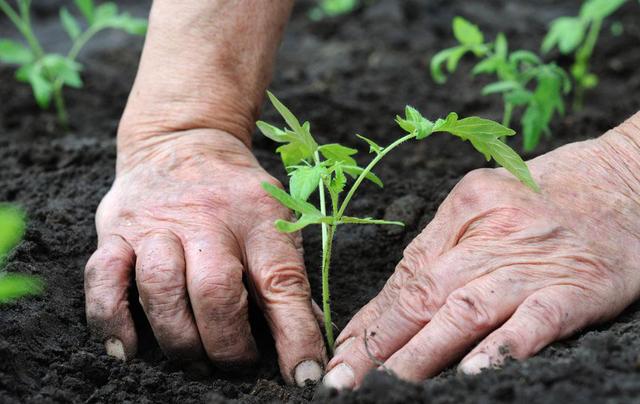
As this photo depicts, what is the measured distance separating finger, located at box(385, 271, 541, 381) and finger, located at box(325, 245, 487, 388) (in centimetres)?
6

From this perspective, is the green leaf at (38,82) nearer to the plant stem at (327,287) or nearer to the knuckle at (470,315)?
the plant stem at (327,287)

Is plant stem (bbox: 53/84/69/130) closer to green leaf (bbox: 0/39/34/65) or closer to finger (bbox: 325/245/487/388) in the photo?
green leaf (bbox: 0/39/34/65)

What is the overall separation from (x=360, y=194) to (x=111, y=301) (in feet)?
3.80

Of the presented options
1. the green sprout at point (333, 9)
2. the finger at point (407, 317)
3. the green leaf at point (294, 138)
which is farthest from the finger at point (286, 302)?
the green sprout at point (333, 9)

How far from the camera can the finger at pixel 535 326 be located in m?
1.74

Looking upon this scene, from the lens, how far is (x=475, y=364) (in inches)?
68.1

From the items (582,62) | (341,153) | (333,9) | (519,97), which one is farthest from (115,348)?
(333,9)

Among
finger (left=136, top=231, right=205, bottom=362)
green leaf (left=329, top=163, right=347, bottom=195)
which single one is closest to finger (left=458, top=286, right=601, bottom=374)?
green leaf (left=329, top=163, right=347, bottom=195)

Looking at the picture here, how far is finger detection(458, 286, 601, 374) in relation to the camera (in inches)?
68.4

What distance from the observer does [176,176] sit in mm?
2332

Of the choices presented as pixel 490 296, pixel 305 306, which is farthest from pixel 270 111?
pixel 490 296

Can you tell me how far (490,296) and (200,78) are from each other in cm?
128

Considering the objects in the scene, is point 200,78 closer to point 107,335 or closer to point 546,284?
point 107,335

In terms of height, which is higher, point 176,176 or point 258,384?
point 176,176
